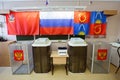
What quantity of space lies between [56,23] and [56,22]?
4 centimetres

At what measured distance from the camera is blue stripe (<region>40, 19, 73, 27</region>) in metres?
3.82

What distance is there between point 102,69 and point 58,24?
212cm

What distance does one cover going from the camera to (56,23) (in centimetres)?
385

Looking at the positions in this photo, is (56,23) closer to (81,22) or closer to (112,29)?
(81,22)

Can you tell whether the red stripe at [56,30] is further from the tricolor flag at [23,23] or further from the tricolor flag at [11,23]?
the tricolor flag at [11,23]

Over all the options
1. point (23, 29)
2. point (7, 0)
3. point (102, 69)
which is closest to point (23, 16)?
point (23, 29)

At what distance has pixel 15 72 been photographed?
3350mm

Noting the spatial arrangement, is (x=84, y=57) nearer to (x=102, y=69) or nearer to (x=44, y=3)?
(x=102, y=69)

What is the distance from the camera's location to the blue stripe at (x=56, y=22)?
3.82 meters

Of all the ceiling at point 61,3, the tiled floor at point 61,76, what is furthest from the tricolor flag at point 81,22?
the tiled floor at point 61,76

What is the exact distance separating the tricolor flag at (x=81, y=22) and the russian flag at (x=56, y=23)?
14 cm

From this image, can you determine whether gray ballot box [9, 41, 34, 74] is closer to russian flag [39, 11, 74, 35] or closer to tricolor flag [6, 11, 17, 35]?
tricolor flag [6, 11, 17, 35]

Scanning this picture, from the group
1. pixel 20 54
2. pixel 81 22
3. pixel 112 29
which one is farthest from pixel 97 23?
pixel 20 54

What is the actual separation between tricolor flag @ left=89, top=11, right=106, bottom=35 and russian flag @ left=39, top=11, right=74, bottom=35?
734mm
